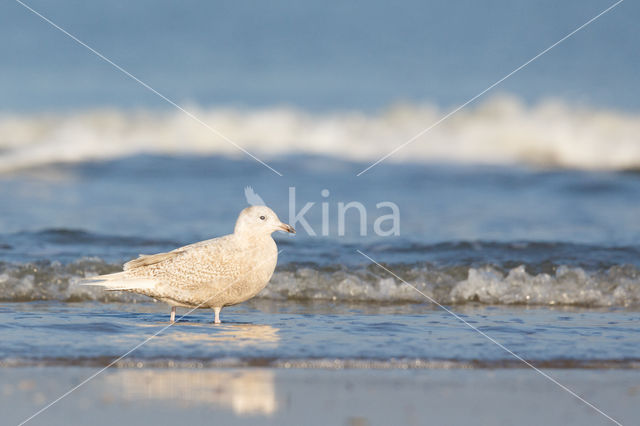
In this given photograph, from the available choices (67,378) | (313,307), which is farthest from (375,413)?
(313,307)

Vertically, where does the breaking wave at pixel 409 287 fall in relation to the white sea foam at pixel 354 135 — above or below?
below

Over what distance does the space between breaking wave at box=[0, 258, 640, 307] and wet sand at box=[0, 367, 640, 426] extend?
2.50 m

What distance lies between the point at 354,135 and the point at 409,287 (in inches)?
363

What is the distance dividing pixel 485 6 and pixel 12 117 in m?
11.4

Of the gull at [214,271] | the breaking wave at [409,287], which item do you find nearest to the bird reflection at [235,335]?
the gull at [214,271]

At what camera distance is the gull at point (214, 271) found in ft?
21.4

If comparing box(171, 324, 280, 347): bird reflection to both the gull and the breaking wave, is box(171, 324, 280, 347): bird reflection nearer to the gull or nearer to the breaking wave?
the gull

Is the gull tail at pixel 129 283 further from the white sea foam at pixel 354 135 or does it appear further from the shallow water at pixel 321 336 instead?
the white sea foam at pixel 354 135

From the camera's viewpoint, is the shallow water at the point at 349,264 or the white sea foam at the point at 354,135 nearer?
the shallow water at the point at 349,264

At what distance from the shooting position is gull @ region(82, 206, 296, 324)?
6.53 m

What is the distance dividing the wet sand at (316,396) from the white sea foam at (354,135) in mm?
10397

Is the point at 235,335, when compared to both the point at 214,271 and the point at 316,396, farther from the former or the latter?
the point at 316,396

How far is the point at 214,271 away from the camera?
6.54 m

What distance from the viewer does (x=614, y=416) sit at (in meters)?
4.57
